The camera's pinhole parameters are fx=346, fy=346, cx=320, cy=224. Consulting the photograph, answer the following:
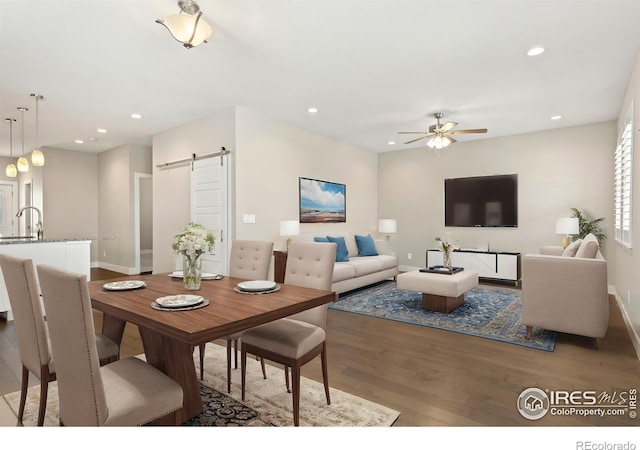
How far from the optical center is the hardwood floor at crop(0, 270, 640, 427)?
1997 mm

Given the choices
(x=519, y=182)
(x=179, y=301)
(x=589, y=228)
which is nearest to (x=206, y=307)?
(x=179, y=301)

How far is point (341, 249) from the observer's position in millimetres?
5473

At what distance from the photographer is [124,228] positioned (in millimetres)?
7020

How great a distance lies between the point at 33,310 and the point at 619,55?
187 inches

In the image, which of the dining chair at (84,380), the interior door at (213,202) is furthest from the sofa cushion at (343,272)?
the dining chair at (84,380)

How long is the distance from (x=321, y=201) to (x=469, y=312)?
3.01 meters

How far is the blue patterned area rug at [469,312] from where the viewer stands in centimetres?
331

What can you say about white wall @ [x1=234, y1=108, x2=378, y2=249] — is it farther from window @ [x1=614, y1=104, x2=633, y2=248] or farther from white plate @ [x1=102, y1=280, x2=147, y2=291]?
window @ [x1=614, y1=104, x2=633, y2=248]

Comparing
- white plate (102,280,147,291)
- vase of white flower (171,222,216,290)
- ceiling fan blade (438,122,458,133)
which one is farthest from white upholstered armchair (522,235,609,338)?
white plate (102,280,147,291)

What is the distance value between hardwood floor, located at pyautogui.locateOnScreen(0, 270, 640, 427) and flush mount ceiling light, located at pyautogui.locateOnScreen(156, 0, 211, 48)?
97.0 inches

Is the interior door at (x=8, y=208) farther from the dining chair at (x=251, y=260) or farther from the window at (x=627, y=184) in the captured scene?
the window at (x=627, y=184)

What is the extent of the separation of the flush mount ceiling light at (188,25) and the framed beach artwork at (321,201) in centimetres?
336

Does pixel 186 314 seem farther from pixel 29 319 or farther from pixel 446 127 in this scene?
pixel 446 127
